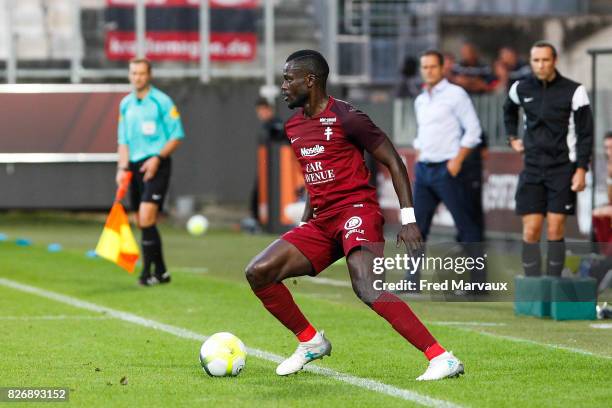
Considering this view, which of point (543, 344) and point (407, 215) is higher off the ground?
point (407, 215)

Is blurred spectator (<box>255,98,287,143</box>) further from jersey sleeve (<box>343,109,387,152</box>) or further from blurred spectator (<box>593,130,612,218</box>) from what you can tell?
jersey sleeve (<box>343,109,387,152</box>)

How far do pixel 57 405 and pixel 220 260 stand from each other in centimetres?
1010

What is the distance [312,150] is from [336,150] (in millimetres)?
130

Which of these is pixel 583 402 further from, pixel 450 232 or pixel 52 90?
pixel 52 90

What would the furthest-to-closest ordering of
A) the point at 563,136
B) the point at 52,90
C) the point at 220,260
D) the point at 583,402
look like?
the point at 52,90
the point at 220,260
the point at 563,136
the point at 583,402

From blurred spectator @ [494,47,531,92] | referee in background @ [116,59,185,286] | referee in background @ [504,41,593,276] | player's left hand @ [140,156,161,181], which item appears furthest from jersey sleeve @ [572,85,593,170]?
blurred spectator @ [494,47,531,92]

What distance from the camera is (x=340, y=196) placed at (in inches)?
313

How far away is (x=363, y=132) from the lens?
25.6 feet

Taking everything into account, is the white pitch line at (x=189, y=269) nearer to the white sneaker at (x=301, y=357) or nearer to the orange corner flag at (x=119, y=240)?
the orange corner flag at (x=119, y=240)

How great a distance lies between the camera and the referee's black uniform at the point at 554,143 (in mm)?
11289

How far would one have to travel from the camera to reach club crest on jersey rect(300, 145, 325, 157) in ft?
25.9

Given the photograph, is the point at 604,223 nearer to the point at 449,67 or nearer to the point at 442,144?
the point at 442,144

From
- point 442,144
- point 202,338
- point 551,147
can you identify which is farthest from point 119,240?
point 551,147

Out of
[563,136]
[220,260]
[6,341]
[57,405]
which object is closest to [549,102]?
[563,136]
